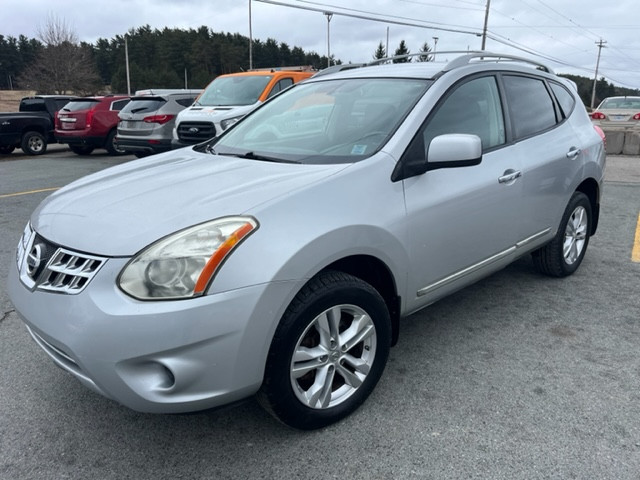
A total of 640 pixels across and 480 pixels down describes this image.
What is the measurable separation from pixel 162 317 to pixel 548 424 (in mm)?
1803

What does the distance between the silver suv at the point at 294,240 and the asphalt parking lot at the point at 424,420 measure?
231 mm

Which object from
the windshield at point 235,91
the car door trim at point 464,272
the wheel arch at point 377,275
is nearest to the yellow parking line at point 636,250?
the car door trim at point 464,272

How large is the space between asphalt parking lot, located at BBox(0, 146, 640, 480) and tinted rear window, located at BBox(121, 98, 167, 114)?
28.9 feet

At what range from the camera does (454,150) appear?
8.46 ft

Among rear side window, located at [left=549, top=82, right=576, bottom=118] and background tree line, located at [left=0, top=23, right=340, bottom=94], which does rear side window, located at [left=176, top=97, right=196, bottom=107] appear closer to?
rear side window, located at [left=549, top=82, right=576, bottom=118]

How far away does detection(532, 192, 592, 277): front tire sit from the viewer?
407cm

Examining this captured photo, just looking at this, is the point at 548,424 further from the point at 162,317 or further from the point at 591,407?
the point at 162,317

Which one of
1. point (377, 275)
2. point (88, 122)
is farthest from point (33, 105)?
point (377, 275)

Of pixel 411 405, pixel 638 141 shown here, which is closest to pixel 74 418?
pixel 411 405

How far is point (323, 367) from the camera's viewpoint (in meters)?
2.35

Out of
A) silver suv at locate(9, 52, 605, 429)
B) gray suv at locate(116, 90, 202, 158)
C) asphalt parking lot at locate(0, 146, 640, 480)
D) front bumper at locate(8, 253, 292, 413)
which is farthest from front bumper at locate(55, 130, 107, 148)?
front bumper at locate(8, 253, 292, 413)

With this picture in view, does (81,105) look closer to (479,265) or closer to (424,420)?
(479,265)

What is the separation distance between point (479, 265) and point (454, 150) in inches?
34.8

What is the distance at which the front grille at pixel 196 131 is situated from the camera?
9.52 metres
